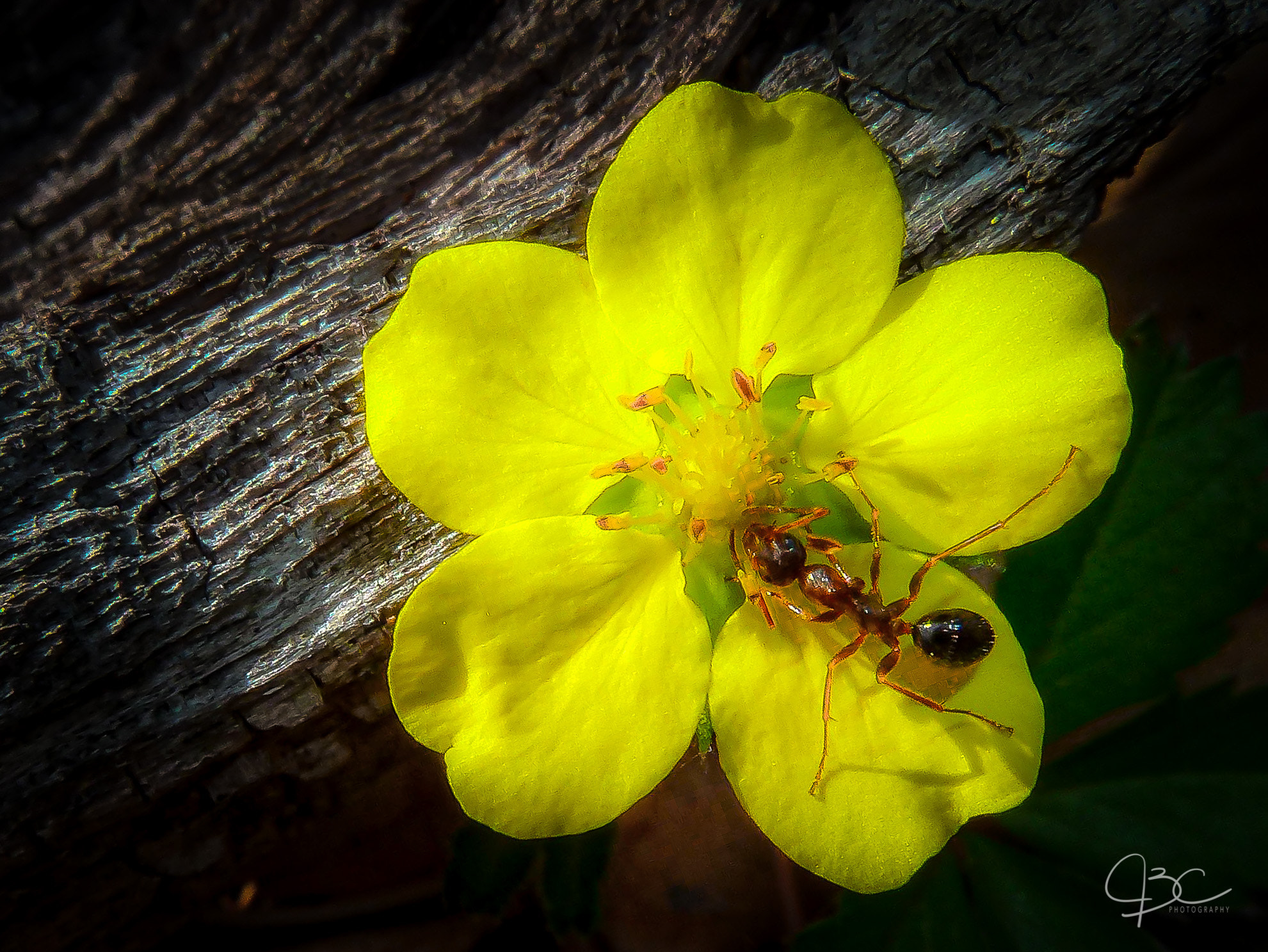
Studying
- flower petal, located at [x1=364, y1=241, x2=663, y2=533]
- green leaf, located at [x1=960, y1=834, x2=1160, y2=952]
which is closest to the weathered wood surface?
flower petal, located at [x1=364, y1=241, x2=663, y2=533]

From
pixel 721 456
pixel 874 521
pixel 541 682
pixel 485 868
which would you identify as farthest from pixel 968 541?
pixel 485 868

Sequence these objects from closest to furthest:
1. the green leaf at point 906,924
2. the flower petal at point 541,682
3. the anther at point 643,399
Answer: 1. the flower petal at point 541,682
2. the anther at point 643,399
3. the green leaf at point 906,924

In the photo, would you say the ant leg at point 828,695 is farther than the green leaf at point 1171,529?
No

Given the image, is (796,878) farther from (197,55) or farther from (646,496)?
(197,55)

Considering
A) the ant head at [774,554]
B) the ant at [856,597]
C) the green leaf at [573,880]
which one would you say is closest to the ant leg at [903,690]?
the ant at [856,597]

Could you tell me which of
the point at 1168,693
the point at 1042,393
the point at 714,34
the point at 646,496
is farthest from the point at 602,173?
the point at 1168,693

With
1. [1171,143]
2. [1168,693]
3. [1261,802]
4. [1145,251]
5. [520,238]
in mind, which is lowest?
[1261,802]

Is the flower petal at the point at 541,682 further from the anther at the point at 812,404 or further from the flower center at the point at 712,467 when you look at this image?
the anther at the point at 812,404
